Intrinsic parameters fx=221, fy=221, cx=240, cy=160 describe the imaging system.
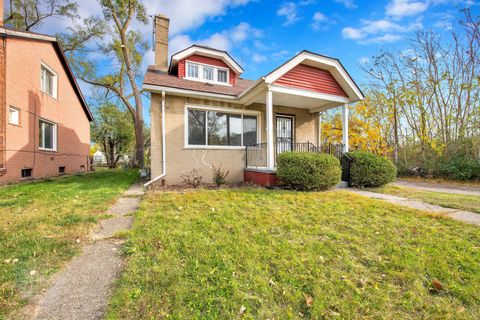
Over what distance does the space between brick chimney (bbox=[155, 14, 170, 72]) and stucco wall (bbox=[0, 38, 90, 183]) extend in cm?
516

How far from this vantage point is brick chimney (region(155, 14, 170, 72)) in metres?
10.0

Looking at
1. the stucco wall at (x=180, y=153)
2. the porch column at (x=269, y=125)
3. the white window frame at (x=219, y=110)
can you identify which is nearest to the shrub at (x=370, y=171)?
the porch column at (x=269, y=125)

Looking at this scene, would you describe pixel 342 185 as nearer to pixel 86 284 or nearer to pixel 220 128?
pixel 220 128

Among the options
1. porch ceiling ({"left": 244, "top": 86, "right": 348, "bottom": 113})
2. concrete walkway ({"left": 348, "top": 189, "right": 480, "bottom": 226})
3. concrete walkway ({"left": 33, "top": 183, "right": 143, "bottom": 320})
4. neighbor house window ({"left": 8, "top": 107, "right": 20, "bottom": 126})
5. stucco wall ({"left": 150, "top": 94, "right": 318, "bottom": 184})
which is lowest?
concrete walkway ({"left": 33, "top": 183, "right": 143, "bottom": 320})

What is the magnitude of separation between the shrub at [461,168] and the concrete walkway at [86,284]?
13.8 m

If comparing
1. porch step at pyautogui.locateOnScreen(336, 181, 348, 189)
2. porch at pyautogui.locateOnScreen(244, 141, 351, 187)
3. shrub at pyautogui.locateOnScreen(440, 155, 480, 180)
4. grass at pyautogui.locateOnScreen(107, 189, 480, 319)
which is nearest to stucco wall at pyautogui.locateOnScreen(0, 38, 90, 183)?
grass at pyautogui.locateOnScreen(107, 189, 480, 319)

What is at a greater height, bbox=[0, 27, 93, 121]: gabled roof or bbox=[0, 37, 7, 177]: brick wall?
bbox=[0, 27, 93, 121]: gabled roof

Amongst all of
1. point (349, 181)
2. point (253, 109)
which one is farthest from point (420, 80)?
point (253, 109)

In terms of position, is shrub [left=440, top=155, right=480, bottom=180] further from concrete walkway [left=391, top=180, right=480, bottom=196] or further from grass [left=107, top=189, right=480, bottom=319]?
grass [left=107, top=189, right=480, bottom=319]

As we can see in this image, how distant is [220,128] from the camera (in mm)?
8891

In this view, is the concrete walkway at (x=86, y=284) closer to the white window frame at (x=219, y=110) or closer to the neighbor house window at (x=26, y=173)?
the white window frame at (x=219, y=110)

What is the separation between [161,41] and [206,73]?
2.64 m

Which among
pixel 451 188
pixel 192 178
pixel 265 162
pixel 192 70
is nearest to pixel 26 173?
pixel 192 178

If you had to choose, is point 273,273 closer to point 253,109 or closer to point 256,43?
point 253,109
